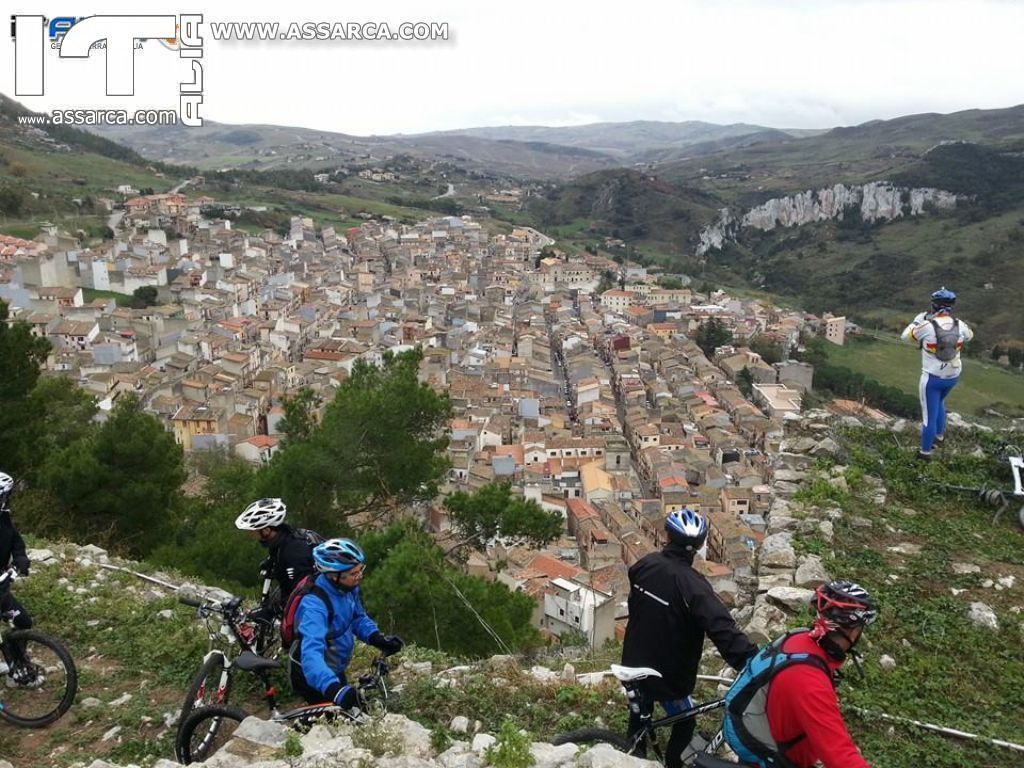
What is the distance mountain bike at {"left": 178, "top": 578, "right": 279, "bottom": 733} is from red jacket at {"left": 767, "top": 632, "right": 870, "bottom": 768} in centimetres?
273

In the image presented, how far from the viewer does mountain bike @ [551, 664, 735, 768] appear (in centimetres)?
338

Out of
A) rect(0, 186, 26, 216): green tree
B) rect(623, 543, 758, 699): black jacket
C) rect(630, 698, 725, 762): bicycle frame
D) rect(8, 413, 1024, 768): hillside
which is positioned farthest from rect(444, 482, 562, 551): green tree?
rect(0, 186, 26, 216): green tree

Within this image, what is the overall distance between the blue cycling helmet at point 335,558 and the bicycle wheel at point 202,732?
94 cm

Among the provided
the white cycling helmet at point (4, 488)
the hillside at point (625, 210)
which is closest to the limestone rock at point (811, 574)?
the white cycling helmet at point (4, 488)

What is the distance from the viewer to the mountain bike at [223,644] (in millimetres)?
4102

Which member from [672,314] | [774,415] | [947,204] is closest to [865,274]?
[947,204]

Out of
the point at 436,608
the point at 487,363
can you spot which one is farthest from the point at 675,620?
the point at 487,363

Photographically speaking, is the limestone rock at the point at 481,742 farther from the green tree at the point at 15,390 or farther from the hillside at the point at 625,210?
the hillside at the point at 625,210

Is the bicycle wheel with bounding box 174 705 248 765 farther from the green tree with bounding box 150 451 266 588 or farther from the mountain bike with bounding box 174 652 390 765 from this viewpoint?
the green tree with bounding box 150 451 266 588

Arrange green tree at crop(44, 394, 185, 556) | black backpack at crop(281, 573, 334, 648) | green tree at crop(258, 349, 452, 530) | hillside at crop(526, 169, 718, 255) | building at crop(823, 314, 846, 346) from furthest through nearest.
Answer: hillside at crop(526, 169, 718, 255) < building at crop(823, 314, 846, 346) < green tree at crop(258, 349, 452, 530) < green tree at crop(44, 394, 185, 556) < black backpack at crop(281, 573, 334, 648)

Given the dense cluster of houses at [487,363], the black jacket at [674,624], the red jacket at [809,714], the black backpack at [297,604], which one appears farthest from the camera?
the dense cluster of houses at [487,363]

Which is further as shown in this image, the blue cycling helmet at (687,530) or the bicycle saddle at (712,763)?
the blue cycling helmet at (687,530)

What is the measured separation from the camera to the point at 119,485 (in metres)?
10.6

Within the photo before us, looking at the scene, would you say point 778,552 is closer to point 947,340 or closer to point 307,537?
point 947,340
